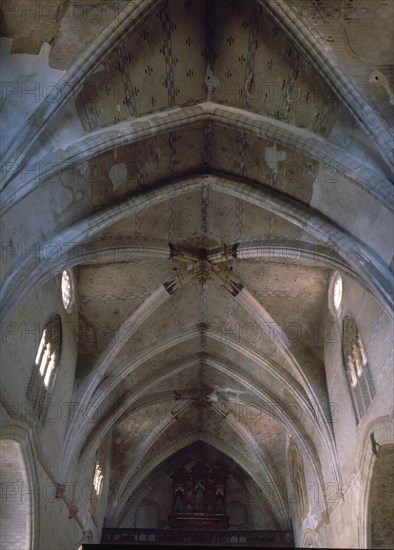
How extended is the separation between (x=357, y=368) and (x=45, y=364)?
7242 millimetres

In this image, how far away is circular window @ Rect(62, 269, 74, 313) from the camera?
14.6 metres

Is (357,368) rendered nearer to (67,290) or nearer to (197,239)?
(197,239)

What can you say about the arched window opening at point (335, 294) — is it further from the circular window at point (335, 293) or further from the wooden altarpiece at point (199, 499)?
the wooden altarpiece at point (199, 499)

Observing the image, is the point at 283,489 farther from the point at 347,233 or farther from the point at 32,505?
the point at 347,233

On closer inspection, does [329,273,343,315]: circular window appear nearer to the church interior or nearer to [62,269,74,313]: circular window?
the church interior

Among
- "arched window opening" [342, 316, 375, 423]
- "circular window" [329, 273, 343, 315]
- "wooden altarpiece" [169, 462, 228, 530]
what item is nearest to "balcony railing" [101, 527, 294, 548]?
"wooden altarpiece" [169, 462, 228, 530]

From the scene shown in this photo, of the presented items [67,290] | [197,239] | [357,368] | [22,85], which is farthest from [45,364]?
[357,368]

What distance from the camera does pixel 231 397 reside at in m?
19.4

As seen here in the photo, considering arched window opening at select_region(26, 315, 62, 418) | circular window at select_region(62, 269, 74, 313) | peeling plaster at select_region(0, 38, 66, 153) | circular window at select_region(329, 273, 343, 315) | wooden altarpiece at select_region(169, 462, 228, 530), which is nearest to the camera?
peeling plaster at select_region(0, 38, 66, 153)

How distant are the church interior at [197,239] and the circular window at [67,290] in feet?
0.25

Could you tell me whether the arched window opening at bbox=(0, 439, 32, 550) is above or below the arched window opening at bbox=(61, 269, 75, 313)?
below

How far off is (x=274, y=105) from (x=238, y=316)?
22.8 feet

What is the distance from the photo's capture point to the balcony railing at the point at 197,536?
19.5 m

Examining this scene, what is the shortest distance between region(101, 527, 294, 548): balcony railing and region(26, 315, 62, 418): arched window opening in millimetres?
8216
